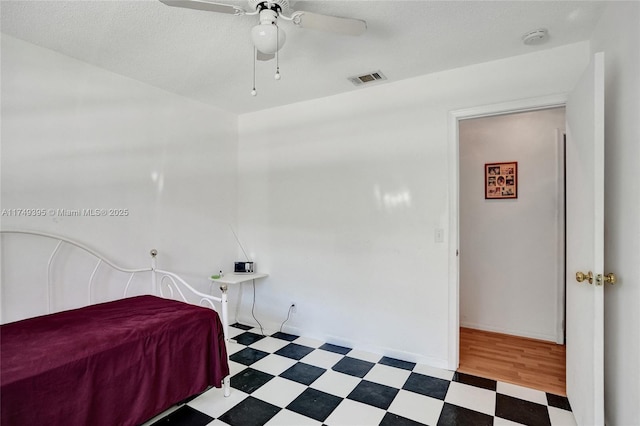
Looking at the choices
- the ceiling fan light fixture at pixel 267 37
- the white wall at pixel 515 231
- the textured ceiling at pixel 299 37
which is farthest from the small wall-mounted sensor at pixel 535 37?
the ceiling fan light fixture at pixel 267 37

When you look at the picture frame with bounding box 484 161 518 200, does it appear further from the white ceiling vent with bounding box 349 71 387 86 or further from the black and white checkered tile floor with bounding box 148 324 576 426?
the black and white checkered tile floor with bounding box 148 324 576 426

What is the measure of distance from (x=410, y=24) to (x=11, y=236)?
279 cm

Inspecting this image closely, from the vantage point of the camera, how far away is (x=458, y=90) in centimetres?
254

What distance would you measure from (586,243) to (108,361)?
2.46 metres

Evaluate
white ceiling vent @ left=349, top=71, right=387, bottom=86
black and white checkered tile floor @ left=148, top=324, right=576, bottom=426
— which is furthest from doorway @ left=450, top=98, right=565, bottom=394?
white ceiling vent @ left=349, top=71, right=387, bottom=86

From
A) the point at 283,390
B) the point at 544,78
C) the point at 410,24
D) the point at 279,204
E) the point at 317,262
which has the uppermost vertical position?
the point at 410,24

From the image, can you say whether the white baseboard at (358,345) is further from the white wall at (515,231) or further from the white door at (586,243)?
the white wall at (515,231)

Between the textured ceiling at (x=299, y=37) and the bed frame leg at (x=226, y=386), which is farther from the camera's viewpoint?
the bed frame leg at (x=226, y=386)

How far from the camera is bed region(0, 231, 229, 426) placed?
1369mm

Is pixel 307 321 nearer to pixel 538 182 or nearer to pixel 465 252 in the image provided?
pixel 465 252

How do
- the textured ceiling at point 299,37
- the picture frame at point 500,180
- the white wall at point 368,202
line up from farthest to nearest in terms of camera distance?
the picture frame at point 500,180, the white wall at point 368,202, the textured ceiling at point 299,37

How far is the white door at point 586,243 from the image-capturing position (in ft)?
5.03

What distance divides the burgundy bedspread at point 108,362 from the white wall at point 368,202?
125cm

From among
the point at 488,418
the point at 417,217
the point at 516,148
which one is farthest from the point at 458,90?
the point at 488,418
